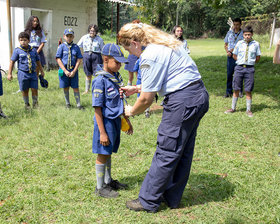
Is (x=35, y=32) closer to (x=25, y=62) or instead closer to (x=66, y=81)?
(x=25, y=62)

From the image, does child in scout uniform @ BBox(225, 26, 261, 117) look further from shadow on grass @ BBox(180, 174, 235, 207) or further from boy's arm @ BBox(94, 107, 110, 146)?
boy's arm @ BBox(94, 107, 110, 146)

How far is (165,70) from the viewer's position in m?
2.91

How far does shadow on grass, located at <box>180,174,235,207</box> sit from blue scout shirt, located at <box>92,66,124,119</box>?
1.40 meters

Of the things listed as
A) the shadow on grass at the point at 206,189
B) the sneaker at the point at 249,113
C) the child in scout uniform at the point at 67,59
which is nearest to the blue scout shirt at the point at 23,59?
the child in scout uniform at the point at 67,59

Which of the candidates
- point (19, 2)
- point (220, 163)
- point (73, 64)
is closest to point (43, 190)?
point (220, 163)

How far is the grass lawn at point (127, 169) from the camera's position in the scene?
340cm

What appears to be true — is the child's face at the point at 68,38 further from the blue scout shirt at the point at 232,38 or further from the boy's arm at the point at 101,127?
the blue scout shirt at the point at 232,38

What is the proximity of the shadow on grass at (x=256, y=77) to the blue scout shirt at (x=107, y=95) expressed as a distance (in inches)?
256

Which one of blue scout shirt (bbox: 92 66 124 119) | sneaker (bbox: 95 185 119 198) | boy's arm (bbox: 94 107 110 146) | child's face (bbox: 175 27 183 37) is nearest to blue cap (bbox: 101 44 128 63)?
blue scout shirt (bbox: 92 66 124 119)

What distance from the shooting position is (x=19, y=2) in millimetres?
11734

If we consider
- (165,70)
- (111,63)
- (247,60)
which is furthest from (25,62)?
(247,60)

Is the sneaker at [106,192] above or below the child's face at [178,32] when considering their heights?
below

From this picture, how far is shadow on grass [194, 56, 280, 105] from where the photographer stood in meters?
9.74

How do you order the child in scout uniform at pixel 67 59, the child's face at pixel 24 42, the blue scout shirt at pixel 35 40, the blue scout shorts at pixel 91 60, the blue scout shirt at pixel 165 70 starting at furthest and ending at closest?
the blue scout shirt at pixel 35 40 < the blue scout shorts at pixel 91 60 < the child in scout uniform at pixel 67 59 < the child's face at pixel 24 42 < the blue scout shirt at pixel 165 70
